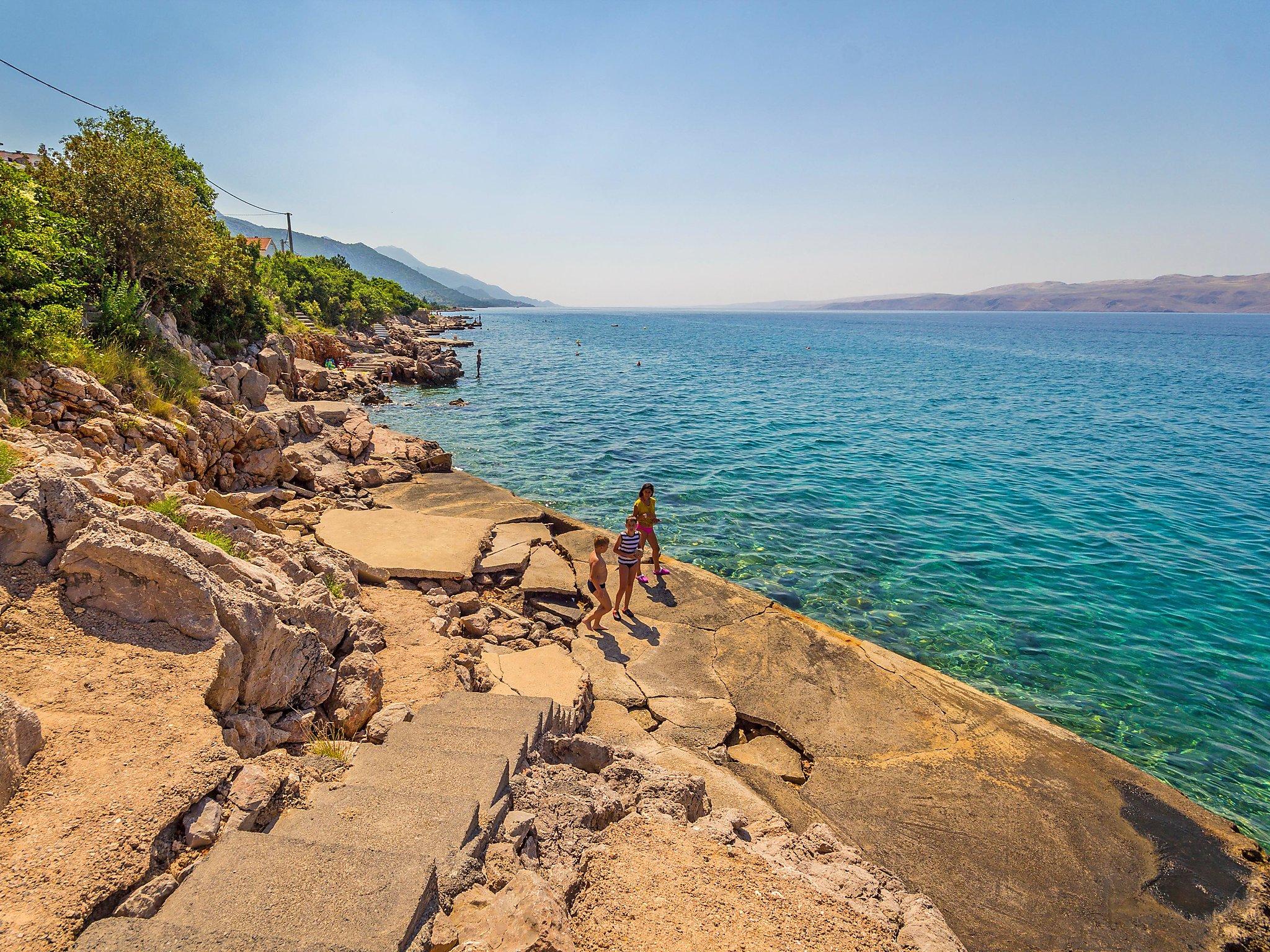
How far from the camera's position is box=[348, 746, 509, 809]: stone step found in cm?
375

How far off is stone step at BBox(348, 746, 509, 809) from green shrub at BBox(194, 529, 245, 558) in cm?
274

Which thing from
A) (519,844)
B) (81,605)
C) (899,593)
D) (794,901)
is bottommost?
(899,593)

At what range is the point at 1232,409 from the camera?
3512cm

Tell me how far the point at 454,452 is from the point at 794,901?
18.7 metres

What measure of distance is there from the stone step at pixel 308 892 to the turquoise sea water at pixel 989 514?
281 inches

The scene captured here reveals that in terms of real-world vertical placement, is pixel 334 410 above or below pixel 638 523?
above

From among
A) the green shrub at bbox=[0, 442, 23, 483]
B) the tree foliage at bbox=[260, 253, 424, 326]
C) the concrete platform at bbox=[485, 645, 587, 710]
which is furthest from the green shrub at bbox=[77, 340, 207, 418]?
the tree foliage at bbox=[260, 253, 424, 326]

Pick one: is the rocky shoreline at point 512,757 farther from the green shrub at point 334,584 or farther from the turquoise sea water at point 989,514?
the turquoise sea water at point 989,514

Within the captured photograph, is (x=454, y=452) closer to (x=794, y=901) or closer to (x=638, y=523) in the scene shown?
(x=638, y=523)

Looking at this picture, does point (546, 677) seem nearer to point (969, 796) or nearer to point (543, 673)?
point (543, 673)

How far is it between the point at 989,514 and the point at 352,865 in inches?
676

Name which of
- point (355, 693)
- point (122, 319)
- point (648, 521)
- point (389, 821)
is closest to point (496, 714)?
point (355, 693)

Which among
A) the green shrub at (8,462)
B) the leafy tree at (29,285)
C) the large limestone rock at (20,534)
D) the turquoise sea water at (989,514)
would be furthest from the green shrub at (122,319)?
the turquoise sea water at (989,514)

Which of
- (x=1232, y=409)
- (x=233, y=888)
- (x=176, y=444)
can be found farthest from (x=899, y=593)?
(x=1232, y=409)
